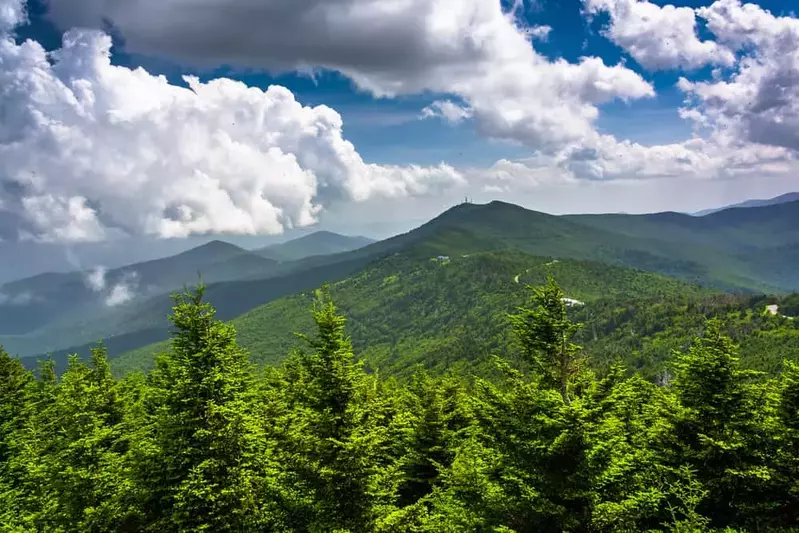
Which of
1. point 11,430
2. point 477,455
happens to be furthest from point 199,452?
point 11,430

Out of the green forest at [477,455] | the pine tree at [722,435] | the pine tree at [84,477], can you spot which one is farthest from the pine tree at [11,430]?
the pine tree at [722,435]

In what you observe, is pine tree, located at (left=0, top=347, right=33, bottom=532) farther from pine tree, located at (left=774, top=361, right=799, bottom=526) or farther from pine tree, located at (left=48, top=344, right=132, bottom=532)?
pine tree, located at (left=774, top=361, right=799, bottom=526)

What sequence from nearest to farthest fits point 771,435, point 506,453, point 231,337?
point 506,453 → point 771,435 → point 231,337

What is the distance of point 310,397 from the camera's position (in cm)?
2227

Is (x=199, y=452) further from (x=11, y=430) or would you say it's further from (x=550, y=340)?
(x=11, y=430)

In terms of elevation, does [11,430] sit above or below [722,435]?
above

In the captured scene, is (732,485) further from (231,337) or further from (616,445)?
(231,337)

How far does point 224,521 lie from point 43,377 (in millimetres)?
49798

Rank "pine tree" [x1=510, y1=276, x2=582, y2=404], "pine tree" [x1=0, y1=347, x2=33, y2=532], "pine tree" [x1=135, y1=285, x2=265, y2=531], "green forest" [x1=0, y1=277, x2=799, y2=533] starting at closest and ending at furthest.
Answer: "green forest" [x1=0, y1=277, x2=799, y2=533], "pine tree" [x1=510, y1=276, x2=582, y2=404], "pine tree" [x1=135, y1=285, x2=265, y2=531], "pine tree" [x1=0, y1=347, x2=33, y2=532]

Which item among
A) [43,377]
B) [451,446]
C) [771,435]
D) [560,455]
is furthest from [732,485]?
[43,377]

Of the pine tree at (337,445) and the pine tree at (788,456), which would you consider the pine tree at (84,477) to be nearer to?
the pine tree at (337,445)

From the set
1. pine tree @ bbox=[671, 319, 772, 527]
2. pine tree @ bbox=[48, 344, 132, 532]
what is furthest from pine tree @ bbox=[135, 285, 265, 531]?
pine tree @ bbox=[671, 319, 772, 527]

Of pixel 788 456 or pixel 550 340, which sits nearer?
pixel 550 340

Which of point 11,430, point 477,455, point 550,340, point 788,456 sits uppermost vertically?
point 550,340
